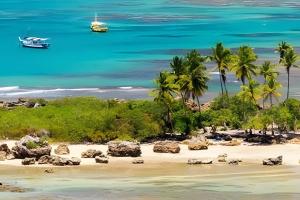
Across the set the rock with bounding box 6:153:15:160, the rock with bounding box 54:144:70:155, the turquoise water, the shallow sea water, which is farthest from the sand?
the turquoise water

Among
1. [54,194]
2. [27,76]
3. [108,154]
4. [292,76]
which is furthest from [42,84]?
[54,194]

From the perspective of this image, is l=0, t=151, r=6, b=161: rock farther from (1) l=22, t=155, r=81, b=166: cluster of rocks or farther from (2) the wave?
(2) the wave

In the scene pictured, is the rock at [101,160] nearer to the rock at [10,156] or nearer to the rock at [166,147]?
the rock at [166,147]

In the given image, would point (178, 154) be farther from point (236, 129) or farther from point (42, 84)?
point (42, 84)

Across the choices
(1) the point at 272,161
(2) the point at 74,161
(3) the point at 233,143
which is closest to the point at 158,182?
(2) the point at 74,161

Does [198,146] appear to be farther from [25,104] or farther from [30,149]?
[25,104]
